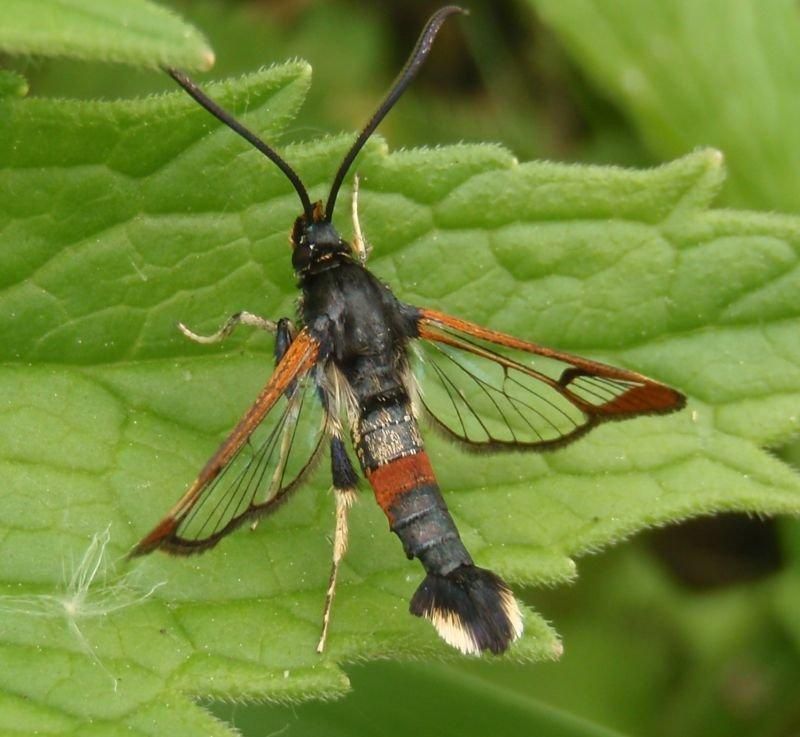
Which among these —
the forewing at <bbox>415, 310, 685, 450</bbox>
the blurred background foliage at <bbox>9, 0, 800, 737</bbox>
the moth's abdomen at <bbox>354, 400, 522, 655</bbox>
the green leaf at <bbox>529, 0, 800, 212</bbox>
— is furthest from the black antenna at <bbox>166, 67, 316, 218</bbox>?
the green leaf at <bbox>529, 0, 800, 212</bbox>

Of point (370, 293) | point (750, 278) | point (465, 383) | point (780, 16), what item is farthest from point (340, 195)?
point (780, 16)

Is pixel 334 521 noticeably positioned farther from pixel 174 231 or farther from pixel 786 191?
pixel 786 191

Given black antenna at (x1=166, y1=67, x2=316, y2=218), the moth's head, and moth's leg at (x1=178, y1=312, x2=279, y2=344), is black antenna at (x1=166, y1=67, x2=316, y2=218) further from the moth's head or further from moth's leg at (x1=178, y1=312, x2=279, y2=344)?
moth's leg at (x1=178, y1=312, x2=279, y2=344)

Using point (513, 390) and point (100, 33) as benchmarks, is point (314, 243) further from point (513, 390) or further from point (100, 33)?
point (100, 33)

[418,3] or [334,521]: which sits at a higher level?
[418,3]

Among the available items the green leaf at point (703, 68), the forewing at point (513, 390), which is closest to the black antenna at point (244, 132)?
the forewing at point (513, 390)

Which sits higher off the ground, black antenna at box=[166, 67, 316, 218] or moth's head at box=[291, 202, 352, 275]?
black antenna at box=[166, 67, 316, 218]
